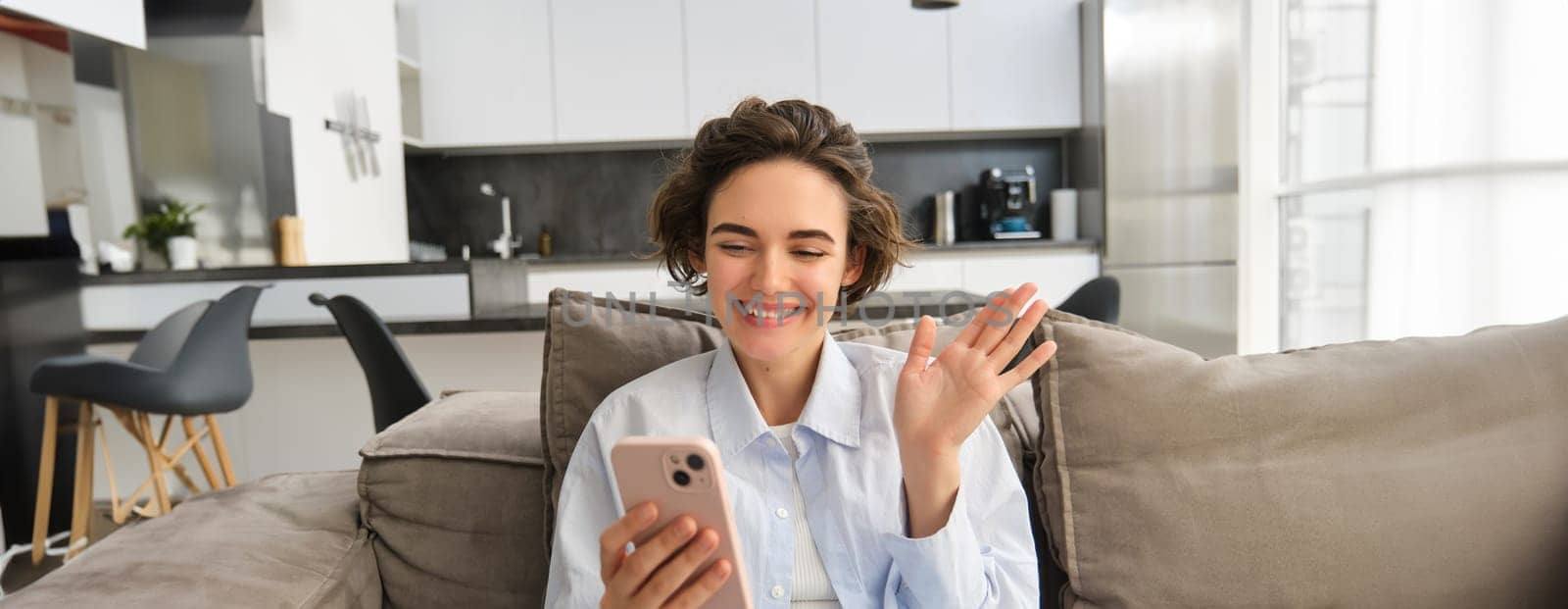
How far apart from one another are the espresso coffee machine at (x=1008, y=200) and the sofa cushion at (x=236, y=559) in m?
4.16

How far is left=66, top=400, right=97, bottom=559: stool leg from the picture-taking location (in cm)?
298

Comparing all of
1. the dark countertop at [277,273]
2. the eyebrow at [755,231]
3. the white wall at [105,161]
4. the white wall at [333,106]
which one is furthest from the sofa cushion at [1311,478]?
the white wall at [105,161]

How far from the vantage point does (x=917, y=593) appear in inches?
39.4

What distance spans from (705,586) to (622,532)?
8 cm

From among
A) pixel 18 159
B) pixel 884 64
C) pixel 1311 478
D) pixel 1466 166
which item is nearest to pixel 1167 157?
pixel 884 64

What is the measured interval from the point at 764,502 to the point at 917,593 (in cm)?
19

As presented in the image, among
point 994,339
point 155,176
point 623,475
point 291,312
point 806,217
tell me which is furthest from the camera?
point 155,176

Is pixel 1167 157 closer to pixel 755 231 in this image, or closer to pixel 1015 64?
pixel 1015 64

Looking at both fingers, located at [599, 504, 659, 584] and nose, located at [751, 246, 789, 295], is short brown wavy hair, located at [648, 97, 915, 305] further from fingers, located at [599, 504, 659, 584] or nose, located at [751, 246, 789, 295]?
fingers, located at [599, 504, 659, 584]

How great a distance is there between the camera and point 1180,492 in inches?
46.9

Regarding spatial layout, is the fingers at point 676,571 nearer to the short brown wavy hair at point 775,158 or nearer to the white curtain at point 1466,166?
the short brown wavy hair at point 775,158

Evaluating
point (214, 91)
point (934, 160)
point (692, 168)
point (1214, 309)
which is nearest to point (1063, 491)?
Result: point (692, 168)

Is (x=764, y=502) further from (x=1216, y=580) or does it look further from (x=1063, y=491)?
(x=1216, y=580)

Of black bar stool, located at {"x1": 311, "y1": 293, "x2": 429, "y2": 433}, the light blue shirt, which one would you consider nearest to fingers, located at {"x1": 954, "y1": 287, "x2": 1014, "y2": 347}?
the light blue shirt
